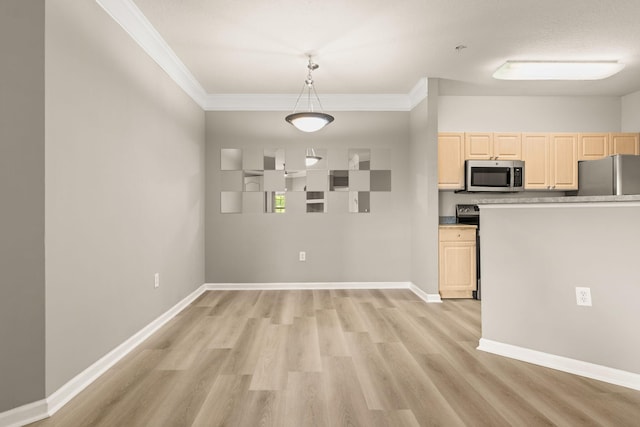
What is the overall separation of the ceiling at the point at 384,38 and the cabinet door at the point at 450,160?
2.26ft

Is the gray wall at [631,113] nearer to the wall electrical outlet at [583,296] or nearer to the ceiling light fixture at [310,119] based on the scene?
the wall electrical outlet at [583,296]

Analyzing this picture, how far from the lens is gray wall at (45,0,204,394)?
1905mm

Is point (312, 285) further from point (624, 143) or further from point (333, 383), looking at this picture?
point (624, 143)

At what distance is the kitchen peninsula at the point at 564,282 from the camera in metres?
2.13

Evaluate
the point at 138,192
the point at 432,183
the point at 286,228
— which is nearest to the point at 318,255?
the point at 286,228

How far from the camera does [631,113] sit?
484 centimetres

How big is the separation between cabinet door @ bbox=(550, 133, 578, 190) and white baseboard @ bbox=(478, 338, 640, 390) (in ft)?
10.2

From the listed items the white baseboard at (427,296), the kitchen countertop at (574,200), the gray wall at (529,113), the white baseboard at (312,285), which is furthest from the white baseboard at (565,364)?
the gray wall at (529,113)

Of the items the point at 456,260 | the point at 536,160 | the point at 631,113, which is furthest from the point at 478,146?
the point at 631,113

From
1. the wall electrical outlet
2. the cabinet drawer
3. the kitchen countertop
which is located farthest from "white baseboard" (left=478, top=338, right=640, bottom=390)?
the cabinet drawer

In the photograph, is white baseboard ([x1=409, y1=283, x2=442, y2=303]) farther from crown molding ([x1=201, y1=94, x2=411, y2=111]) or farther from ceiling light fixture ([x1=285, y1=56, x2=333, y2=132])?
crown molding ([x1=201, y1=94, x2=411, y2=111])

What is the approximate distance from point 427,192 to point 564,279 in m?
2.06

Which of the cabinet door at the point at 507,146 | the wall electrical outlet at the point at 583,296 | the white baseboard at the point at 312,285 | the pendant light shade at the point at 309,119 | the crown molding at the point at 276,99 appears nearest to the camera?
the wall electrical outlet at the point at 583,296

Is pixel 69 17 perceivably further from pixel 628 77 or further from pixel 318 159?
pixel 628 77
